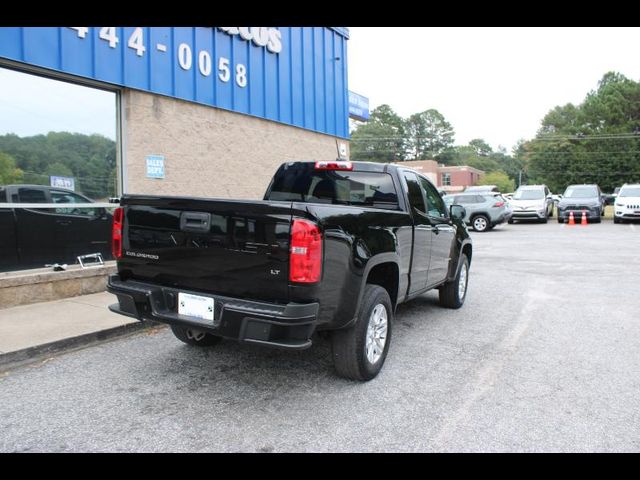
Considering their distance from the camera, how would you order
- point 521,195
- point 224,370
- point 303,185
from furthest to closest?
point 521,195 → point 303,185 → point 224,370

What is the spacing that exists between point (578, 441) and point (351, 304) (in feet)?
5.57

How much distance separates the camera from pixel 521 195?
24.9 m

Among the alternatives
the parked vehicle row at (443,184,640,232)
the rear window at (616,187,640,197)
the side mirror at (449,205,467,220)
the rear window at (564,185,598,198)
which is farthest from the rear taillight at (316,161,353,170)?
the rear window at (564,185,598,198)

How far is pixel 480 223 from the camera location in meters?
20.8

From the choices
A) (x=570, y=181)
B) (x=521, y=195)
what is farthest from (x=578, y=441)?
(x=570, y=181)

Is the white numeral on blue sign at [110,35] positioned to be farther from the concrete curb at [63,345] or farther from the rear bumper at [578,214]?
the rear bumper at [578,214]

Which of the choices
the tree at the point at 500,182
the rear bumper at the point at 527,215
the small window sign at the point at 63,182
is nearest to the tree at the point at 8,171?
the small window sign at the point at 63,182

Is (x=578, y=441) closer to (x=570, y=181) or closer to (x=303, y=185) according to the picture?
(x=303, y=185)

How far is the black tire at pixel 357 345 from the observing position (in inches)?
153

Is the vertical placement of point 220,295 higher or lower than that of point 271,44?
lower

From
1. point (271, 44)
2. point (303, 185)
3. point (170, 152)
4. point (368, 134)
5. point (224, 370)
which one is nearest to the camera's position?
point (224, 370)

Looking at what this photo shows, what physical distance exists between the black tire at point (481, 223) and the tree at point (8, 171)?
17.7 meters

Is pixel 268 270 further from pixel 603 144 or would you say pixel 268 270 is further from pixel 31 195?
pixel 603 144

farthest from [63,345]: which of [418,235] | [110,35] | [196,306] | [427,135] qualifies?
[427,135]
